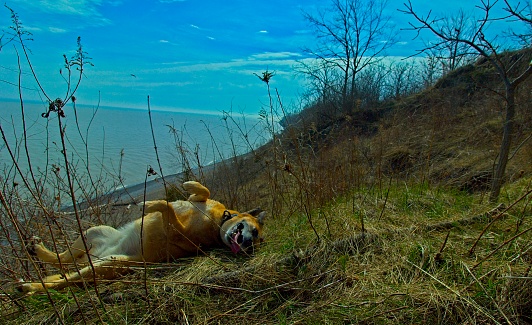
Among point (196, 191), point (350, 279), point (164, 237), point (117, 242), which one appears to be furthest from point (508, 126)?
point (117, 242)

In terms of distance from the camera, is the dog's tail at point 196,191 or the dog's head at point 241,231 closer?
the dog's head at point 241,231

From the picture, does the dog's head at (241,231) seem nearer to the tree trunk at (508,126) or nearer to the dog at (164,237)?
the dog at (164,237)

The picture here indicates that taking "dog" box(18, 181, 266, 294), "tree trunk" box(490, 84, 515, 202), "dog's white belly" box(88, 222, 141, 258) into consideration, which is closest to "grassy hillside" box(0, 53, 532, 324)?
"dog" box(18, 181, 266, 294)

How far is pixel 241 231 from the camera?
11.9 feet

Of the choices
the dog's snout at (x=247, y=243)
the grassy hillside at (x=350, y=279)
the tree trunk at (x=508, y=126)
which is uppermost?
the tree trunk at (x=508, y=126)

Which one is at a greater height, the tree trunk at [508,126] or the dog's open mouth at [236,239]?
the tree trunk at [508,126]

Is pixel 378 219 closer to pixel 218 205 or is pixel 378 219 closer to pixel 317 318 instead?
pixel 317 318

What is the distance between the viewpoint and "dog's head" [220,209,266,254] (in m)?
3.50

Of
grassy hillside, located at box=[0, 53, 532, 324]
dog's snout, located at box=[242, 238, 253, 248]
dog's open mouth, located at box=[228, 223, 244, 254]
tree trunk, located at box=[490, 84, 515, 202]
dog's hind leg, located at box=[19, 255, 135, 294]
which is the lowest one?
grassy hillside, located at box=[0, 53, 532, 324]

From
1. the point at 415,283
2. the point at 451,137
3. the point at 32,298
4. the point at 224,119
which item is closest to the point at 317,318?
the point at 415,283

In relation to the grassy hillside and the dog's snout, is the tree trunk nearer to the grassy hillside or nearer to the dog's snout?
the grassy hillside

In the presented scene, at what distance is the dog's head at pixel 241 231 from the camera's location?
3.50 metres

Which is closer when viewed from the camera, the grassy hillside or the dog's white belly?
the grassy hillside

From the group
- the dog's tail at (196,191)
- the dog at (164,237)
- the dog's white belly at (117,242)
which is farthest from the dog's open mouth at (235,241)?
the dog's white belly at (117,242)
